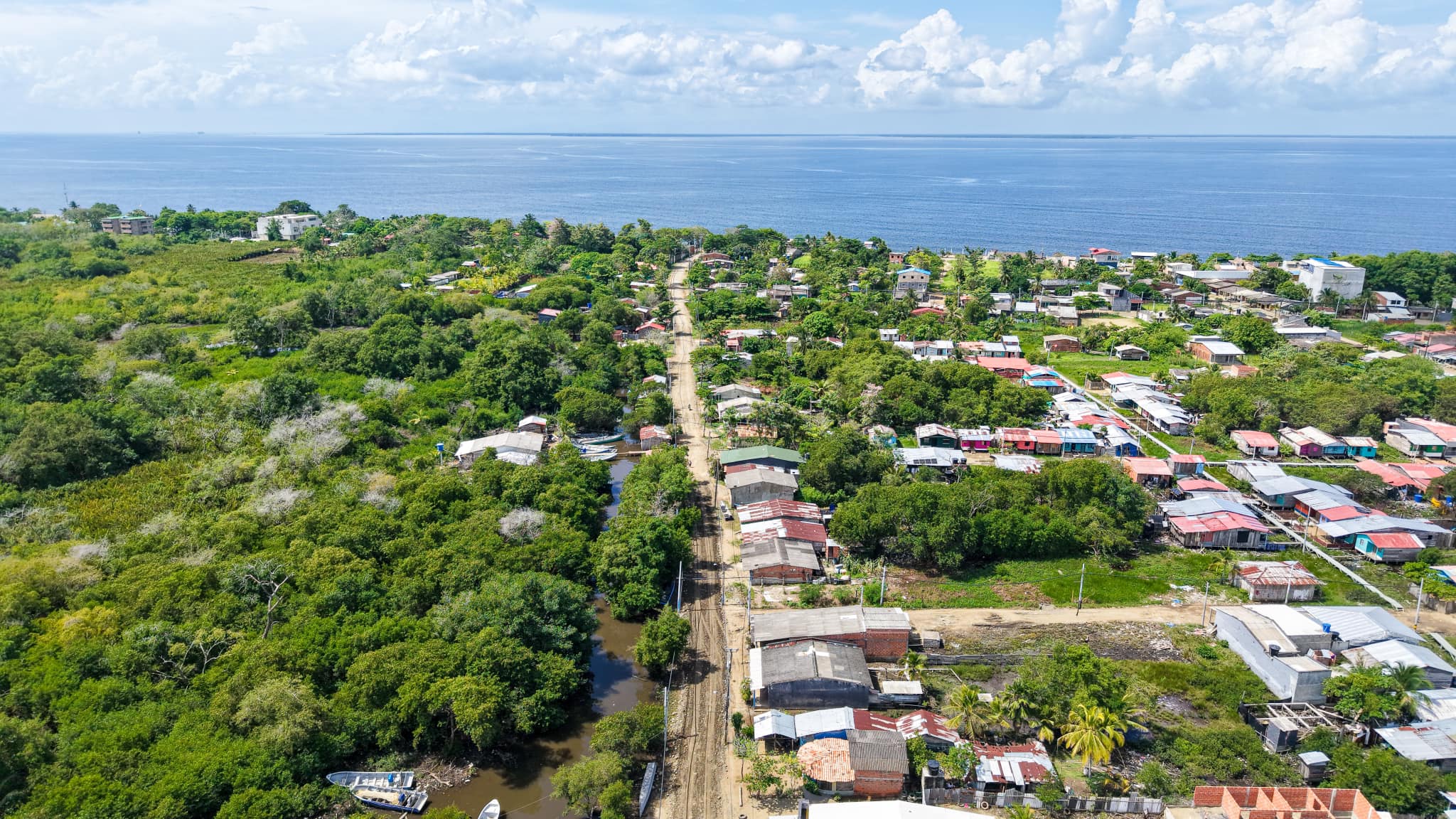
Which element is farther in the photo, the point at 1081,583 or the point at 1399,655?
the point at 1081,583

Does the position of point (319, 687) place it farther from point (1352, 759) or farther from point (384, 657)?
point (1352, 759)

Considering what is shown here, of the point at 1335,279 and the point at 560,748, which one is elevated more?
the point at 1335,279

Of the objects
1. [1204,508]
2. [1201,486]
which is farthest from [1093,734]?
[1201,486]

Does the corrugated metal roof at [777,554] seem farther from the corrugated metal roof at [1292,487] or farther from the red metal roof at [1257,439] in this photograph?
the red metal roof at [1257,439]

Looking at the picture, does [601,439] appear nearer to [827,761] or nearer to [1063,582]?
[1063,582]

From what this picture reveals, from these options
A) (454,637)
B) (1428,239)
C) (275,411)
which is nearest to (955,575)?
(454,637)

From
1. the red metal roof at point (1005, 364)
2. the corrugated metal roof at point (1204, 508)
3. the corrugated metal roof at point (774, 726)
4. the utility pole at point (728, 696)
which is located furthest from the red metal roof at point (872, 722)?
the red metal roof at point (1005, 364)

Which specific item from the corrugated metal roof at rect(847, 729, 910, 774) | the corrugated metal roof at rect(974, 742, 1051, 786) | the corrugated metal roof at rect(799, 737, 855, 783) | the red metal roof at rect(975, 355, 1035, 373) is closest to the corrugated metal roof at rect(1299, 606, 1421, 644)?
the corrugated metal roof at rect(974, 742, 1051, 786)
